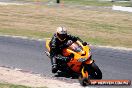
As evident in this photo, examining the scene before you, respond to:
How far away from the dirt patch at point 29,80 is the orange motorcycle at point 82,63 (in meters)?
0.45

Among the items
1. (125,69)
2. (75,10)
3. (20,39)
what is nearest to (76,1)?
(75,10)

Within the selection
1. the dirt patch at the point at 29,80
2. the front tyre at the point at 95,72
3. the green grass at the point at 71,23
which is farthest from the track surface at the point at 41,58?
the green grass at the point at 71,23

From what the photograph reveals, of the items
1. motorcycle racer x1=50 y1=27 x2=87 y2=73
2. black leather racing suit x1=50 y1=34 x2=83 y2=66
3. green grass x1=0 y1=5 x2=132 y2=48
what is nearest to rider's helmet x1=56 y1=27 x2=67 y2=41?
motorcycle racer x1=50 y1=27 x2=87 y2=73

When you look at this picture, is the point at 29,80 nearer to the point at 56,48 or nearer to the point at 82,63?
the point at 56,48

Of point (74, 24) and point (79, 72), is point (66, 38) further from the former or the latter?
point (74, 24)

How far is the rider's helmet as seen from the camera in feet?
50.0

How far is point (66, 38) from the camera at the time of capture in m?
15.6

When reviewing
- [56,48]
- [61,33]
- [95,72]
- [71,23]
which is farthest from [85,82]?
[71,23]

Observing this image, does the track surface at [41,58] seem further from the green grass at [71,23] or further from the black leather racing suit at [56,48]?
the green grass at [71,23]

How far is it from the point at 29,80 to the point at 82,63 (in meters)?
1.92

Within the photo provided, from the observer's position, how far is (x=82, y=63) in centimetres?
1454

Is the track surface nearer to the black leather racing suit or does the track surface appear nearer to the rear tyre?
the black leather racing suit

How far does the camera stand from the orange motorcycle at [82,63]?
1438 centimetres

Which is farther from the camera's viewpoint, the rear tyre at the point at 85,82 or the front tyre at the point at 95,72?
the front tyre at the point at 95,72
